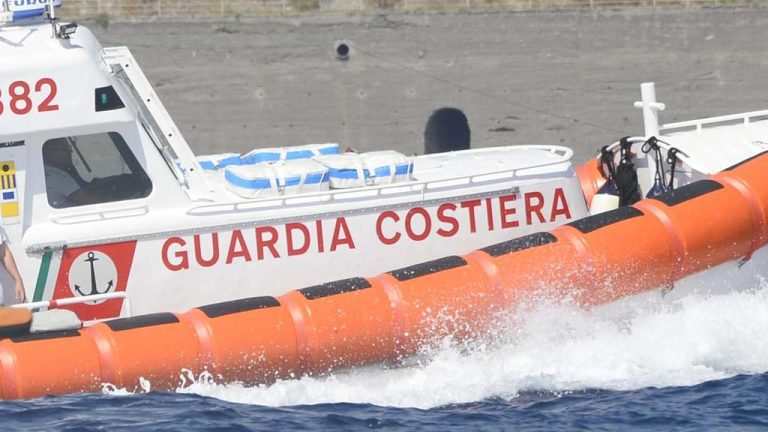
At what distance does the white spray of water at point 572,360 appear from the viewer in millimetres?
8625

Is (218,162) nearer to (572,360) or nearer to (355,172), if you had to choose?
(355,172)

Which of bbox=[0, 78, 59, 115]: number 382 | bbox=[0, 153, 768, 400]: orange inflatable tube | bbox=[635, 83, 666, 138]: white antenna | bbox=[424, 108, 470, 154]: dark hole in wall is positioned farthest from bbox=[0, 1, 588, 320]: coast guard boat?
bbox=[424, 108, 470, 154]: dark hole in wall

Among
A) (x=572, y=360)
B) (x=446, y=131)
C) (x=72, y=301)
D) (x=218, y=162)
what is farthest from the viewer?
(x=446, y=131)

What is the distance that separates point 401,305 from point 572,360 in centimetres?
116

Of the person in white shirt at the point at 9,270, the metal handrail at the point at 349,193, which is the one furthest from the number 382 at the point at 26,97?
the metal handrail at the point at 349,193

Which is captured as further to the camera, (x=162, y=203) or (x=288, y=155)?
(x=288, y=155)

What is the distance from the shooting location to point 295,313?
869 centimetres

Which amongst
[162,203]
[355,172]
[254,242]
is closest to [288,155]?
[355,172]

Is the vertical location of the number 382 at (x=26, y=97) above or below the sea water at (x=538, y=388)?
above

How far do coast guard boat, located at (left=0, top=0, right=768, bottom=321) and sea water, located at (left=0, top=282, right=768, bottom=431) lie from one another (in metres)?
0.86

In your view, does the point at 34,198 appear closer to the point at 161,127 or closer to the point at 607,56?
the point at 161,127

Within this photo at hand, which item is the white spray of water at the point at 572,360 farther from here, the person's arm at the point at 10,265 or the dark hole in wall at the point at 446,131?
the dark hole in wall at the point at 446,131

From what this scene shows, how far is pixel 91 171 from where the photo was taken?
9.03 m

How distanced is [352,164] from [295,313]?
128 centimetres
